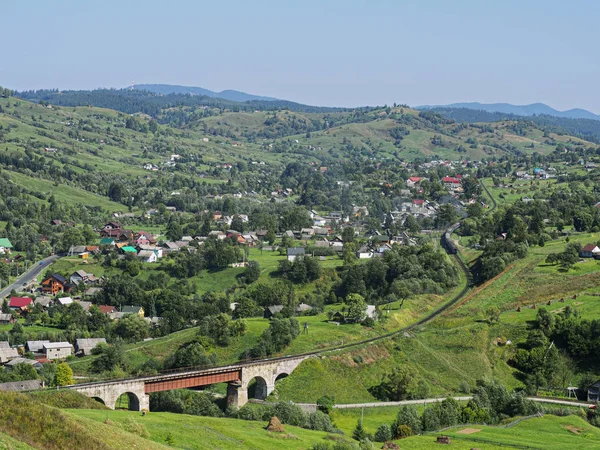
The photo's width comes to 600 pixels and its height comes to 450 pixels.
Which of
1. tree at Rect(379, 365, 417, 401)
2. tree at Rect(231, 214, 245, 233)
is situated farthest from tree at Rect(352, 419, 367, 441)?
tree at Rect(231, 214, 245, 233)

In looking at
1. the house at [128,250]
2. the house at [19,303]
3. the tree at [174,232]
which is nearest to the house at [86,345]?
the house at [19,303]

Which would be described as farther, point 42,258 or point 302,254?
point 42,258

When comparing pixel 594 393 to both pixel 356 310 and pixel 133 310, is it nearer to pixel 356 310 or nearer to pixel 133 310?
pixel 356 310

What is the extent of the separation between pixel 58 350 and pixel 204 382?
23.1 m

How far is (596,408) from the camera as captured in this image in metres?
62.5

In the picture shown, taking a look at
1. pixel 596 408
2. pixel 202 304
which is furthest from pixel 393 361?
pixel 202 304

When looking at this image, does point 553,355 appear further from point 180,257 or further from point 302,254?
point 180,257

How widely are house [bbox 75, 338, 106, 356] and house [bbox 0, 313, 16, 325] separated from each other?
15.9 meters

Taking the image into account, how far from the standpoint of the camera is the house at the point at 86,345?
8125 centimetres

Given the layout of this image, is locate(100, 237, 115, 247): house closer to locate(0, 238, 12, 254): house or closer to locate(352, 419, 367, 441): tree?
locate(0, 238, 12, 254): house

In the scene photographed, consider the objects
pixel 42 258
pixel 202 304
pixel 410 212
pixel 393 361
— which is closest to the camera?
pixel 393 361

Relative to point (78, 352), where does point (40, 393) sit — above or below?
above

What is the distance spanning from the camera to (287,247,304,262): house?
401 ft

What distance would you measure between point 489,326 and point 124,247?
67436mm
